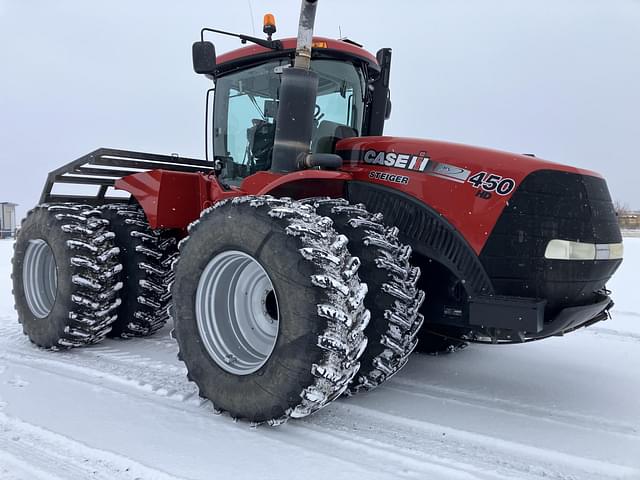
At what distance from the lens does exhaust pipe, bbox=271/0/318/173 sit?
11.3ft

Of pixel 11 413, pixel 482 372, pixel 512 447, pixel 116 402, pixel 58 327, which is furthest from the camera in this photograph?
pixel 58 327

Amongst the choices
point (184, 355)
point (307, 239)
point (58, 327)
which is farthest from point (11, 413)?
point (307, 239)

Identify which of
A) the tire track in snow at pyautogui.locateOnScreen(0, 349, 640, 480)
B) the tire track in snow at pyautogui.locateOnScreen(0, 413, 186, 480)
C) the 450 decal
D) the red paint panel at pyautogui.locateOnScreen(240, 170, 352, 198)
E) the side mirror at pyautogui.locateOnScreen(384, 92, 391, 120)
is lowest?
the tire track in snow at pyautogui.locateOnScreen(0, 413, 186, 480)

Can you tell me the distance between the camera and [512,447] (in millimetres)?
2734

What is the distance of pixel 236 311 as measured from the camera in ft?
11.3

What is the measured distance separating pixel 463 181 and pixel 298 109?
114 centimetres

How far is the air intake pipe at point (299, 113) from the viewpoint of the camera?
3.41 meters

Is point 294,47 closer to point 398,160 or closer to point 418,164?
point 398,160

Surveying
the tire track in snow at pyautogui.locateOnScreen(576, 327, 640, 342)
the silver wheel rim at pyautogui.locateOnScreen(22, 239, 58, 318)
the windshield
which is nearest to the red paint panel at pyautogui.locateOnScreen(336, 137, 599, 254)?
the windshield

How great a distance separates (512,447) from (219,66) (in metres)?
3.49

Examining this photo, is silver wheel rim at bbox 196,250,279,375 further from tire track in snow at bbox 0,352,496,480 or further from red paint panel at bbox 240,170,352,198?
red paint panel at bbox 240,170,352,198

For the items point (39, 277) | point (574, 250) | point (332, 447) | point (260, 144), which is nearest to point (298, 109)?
point (260, 144)

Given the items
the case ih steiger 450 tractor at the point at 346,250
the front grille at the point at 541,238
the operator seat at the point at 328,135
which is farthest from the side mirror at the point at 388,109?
the front grille at the point at 541,238

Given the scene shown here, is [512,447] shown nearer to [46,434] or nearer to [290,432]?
[290,432]
